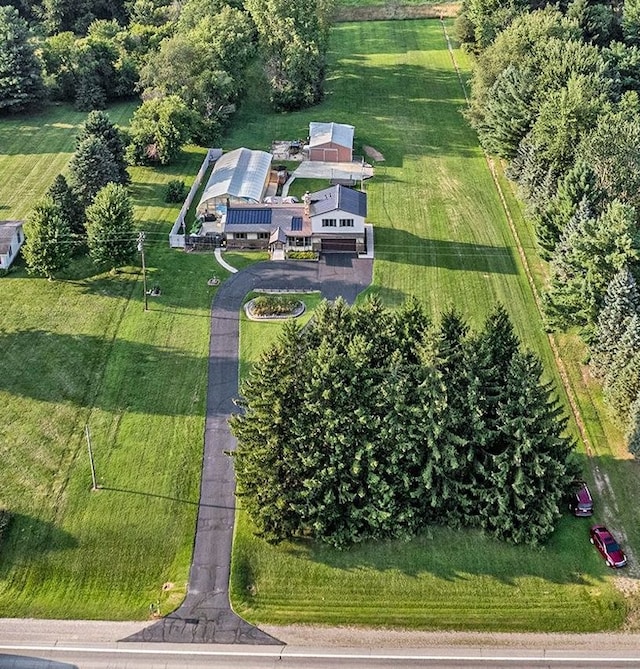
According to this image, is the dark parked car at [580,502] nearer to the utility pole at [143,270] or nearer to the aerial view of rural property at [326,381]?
the aerial view of rural property at [326,381]

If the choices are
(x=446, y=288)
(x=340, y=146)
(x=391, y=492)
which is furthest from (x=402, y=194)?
(x=391, y=492)

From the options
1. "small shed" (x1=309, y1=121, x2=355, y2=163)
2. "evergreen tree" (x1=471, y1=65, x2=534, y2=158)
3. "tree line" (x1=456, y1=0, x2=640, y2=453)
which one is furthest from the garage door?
"evergreen tree" (x1=471, y1=65, x2=534, y2=158)

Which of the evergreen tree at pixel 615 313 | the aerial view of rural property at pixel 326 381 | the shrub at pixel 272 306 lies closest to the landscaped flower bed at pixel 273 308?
the shrub at pixel 272 306

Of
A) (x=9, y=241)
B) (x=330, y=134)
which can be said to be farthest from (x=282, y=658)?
(x=330, y=134)

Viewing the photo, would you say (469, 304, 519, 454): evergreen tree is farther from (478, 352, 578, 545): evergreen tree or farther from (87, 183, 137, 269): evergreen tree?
(87, 183, 137, 269): evergreen tree

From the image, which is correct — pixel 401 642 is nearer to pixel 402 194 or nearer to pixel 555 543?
pixel 555 543

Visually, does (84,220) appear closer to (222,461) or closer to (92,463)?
(92,463)
